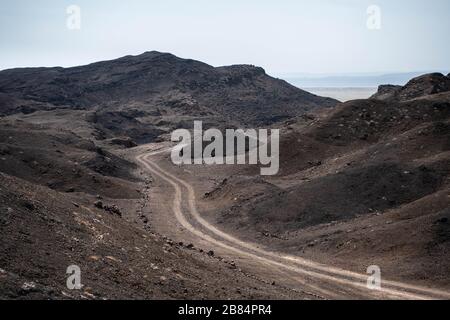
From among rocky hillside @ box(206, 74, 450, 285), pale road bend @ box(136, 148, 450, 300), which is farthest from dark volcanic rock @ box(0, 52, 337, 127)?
pale road bend @ box(136, 148, 450, 300)

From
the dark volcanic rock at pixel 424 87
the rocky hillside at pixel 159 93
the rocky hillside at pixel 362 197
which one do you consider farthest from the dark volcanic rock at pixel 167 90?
the rocky hillside at pixel 362 197

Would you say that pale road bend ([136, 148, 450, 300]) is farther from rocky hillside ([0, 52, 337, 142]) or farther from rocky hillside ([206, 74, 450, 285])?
rocky hillside ([0, 52, 337, 142])

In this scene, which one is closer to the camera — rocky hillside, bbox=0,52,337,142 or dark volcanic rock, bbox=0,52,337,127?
rocky hillside, bbox=0,52,337,142

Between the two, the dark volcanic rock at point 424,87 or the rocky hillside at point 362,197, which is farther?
the dark volcanic rock at point 424,87

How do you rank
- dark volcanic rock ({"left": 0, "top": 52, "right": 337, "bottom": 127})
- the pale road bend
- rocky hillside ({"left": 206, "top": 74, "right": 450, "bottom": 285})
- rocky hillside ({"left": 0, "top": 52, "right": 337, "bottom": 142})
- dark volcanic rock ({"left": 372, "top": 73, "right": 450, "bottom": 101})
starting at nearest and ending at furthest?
the pale road bend → rocky hillside ({"left": 206, "top": 74, "right": 450, "bottom": 285}) → dark volcanic rock ({"left": 372, "top": 73, "right": 450, "bottom": 101}) → rocky hillside ({"left": 0, "top": 52, "right": 337, "bottom": 142}) → dark volcanic rock ({"left": 0, "top": 52, "right": 337, "bottom": 127})

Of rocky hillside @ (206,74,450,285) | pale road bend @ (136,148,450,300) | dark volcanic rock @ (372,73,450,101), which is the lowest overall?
pale road bend @ (136,148,450,300)

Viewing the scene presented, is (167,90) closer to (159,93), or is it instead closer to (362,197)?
(159,93)

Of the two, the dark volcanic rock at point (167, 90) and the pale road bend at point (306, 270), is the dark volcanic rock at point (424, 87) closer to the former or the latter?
the pale road bend at point (306, 270)

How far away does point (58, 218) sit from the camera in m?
20.1

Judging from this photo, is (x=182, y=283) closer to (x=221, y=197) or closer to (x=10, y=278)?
(x=10, y=278)

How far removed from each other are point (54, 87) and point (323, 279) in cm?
14315

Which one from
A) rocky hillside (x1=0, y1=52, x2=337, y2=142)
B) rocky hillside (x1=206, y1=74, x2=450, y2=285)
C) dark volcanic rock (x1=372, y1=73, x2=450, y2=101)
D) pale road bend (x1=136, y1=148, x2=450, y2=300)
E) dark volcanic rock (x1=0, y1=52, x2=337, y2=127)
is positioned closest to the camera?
pale road bend (x1=136, y1=148, x2=450, y2=300)

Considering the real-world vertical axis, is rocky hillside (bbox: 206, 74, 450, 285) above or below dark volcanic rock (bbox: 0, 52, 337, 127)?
below
